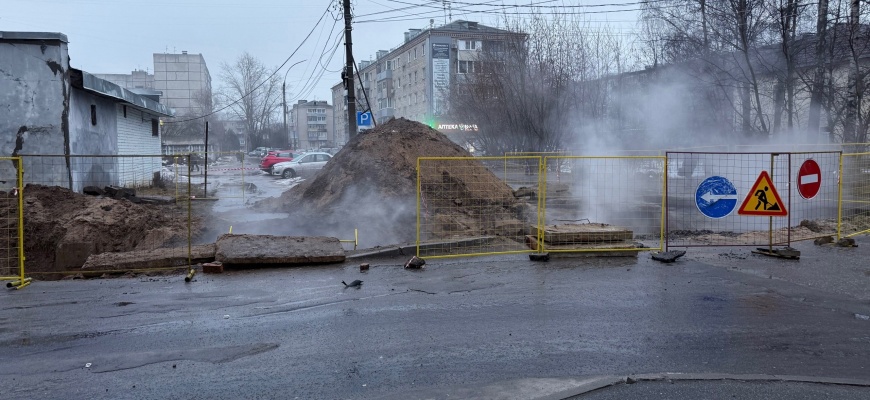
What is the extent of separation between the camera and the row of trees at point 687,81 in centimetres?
1878

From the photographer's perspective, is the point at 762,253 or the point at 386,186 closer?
the point at 762,253

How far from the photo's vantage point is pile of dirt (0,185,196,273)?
999 cm

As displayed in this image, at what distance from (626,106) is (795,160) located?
14.9 m

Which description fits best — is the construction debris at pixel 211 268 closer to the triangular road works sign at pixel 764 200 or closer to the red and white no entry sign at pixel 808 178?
the triangular road works sign at pixel 764 200

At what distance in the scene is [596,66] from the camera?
94.8 feet

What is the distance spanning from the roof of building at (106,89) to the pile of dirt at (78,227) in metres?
4.31

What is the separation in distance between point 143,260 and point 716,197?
27.5ft

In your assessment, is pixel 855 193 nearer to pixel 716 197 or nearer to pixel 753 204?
pixel 753 204

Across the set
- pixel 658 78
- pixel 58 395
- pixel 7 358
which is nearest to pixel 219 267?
pixel 7 358

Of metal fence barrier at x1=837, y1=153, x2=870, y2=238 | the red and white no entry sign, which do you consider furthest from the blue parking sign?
the red and white no entry sign

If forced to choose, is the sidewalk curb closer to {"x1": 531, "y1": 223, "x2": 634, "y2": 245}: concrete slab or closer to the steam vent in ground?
{"x1": 531, "y1": 223, "x2": 634, "y2": 245}: concrete slab

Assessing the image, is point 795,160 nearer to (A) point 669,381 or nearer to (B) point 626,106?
(A) point 669,381

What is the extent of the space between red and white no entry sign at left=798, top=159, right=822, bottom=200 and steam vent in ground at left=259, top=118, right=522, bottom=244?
181 inches

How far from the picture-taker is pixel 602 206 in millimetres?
14812
